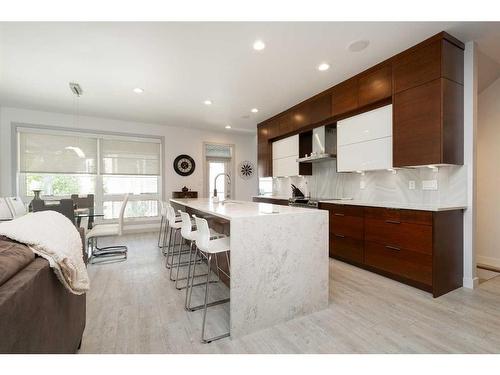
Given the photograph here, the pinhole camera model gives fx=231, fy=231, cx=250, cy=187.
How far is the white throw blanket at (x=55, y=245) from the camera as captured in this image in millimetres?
1079

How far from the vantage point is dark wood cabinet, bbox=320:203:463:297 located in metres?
2.26

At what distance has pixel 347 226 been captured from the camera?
10.2ft

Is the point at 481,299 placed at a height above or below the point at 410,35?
below

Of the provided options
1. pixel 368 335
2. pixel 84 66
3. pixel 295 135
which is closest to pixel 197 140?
pixel 295 135

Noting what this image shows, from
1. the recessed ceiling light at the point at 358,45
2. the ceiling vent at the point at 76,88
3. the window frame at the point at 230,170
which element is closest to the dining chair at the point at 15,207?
the ceiling vent at the point at 76,88

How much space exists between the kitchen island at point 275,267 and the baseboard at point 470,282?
1692 millimetres

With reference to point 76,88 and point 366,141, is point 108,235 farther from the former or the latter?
point 366,141

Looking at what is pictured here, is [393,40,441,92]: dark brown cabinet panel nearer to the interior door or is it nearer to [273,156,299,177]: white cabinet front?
[273,156,299,177]: white cabinet front

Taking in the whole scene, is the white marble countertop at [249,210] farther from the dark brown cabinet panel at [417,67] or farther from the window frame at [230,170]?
the window frame at [230,170]

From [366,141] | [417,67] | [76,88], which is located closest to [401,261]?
[366,141]

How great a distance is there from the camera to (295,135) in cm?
459

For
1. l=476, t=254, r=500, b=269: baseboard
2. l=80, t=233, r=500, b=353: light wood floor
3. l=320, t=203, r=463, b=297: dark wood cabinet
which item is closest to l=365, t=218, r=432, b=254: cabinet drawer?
l=320, t=203, r=463, b=297: dark wood cabinet
